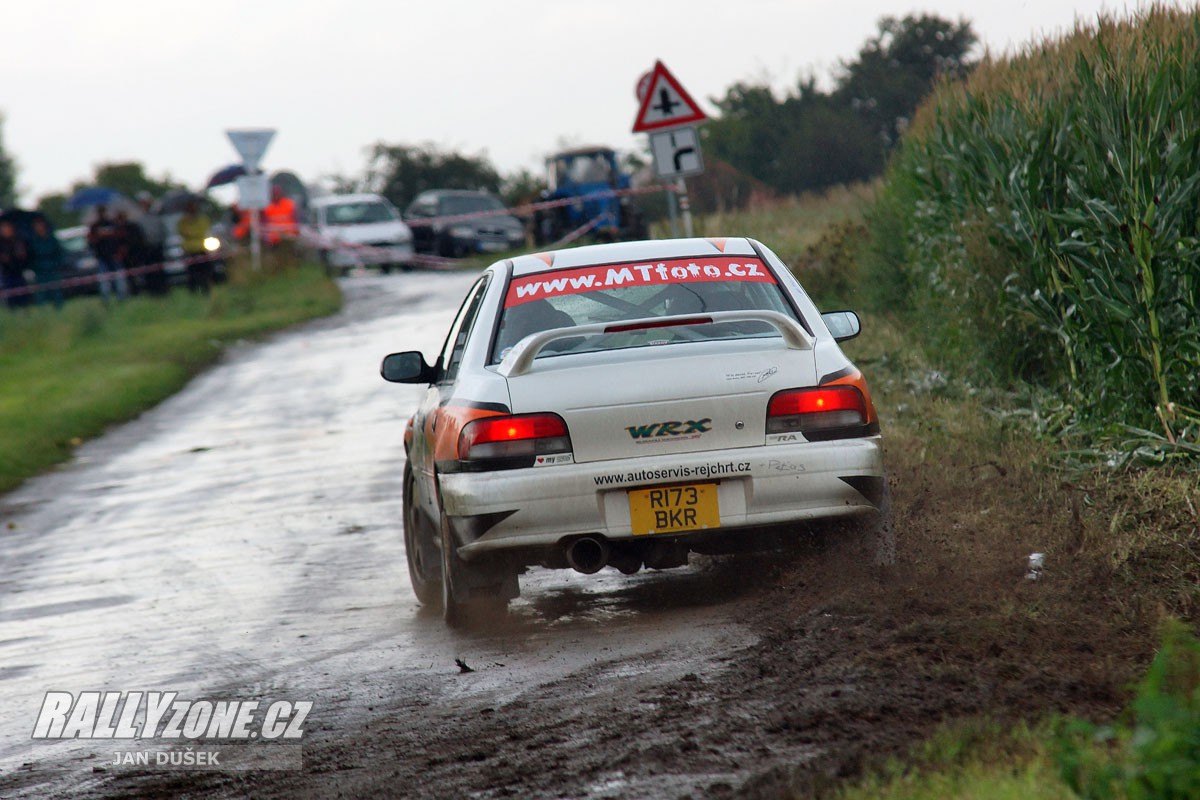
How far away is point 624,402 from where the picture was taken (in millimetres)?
6574

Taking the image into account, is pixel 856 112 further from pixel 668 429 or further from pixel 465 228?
pixel 668 429

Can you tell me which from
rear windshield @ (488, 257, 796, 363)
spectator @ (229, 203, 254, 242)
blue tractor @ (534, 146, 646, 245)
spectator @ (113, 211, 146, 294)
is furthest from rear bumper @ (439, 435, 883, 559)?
spectator @ (229, 203, 254, 242)

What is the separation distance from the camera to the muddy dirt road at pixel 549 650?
4719 millimetres

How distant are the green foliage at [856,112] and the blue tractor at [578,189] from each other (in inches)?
398

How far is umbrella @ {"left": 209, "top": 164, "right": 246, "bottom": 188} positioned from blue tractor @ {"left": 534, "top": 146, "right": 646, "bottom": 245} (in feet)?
26.0

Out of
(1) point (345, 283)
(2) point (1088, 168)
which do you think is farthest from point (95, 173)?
(2) point (1088, 168)

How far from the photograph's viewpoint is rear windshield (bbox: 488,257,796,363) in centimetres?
737

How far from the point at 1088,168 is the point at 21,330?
2142 cm

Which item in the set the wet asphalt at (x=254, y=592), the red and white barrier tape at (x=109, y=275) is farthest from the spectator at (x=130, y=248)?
the wet asphalt at (x=254, y=592)

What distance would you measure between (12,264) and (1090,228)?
90.9 ft

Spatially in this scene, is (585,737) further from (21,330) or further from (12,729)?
(21,330)

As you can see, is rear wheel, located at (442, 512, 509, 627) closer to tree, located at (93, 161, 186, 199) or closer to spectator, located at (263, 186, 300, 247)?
spectator, located at (263, 186, 300, 247)

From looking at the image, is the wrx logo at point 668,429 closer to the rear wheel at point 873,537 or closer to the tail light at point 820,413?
the tail light at point 820,413

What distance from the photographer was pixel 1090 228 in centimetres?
942
